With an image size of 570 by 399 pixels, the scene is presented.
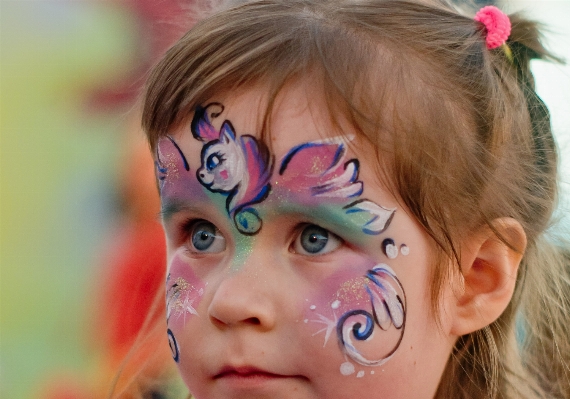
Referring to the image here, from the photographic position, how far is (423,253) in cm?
112

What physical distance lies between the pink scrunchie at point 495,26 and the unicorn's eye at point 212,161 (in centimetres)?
55

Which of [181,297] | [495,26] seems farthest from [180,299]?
[495,26]

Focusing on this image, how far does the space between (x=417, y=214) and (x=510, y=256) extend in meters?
0.23

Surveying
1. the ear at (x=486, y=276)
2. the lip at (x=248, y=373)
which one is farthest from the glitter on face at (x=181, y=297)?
the ear at (x=486, y=276)

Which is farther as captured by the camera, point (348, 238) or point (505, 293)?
point (505, 293)

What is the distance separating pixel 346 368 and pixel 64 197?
50.4 inches

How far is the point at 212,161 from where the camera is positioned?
1123 mm

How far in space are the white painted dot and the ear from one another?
230mm

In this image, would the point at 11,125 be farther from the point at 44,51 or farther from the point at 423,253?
the point at 423,253

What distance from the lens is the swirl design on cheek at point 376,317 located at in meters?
1.07

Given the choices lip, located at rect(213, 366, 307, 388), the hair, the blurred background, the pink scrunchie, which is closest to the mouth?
lip, located at rect(213, 366, 307, 388)

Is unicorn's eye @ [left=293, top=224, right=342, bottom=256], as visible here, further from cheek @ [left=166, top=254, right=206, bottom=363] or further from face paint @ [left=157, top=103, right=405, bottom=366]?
cheek @ [left=166, top=254, right=206, bottom=363]

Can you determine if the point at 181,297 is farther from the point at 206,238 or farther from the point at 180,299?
the point at 206,238

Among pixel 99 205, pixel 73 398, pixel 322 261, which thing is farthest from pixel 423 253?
pixel 73 398
